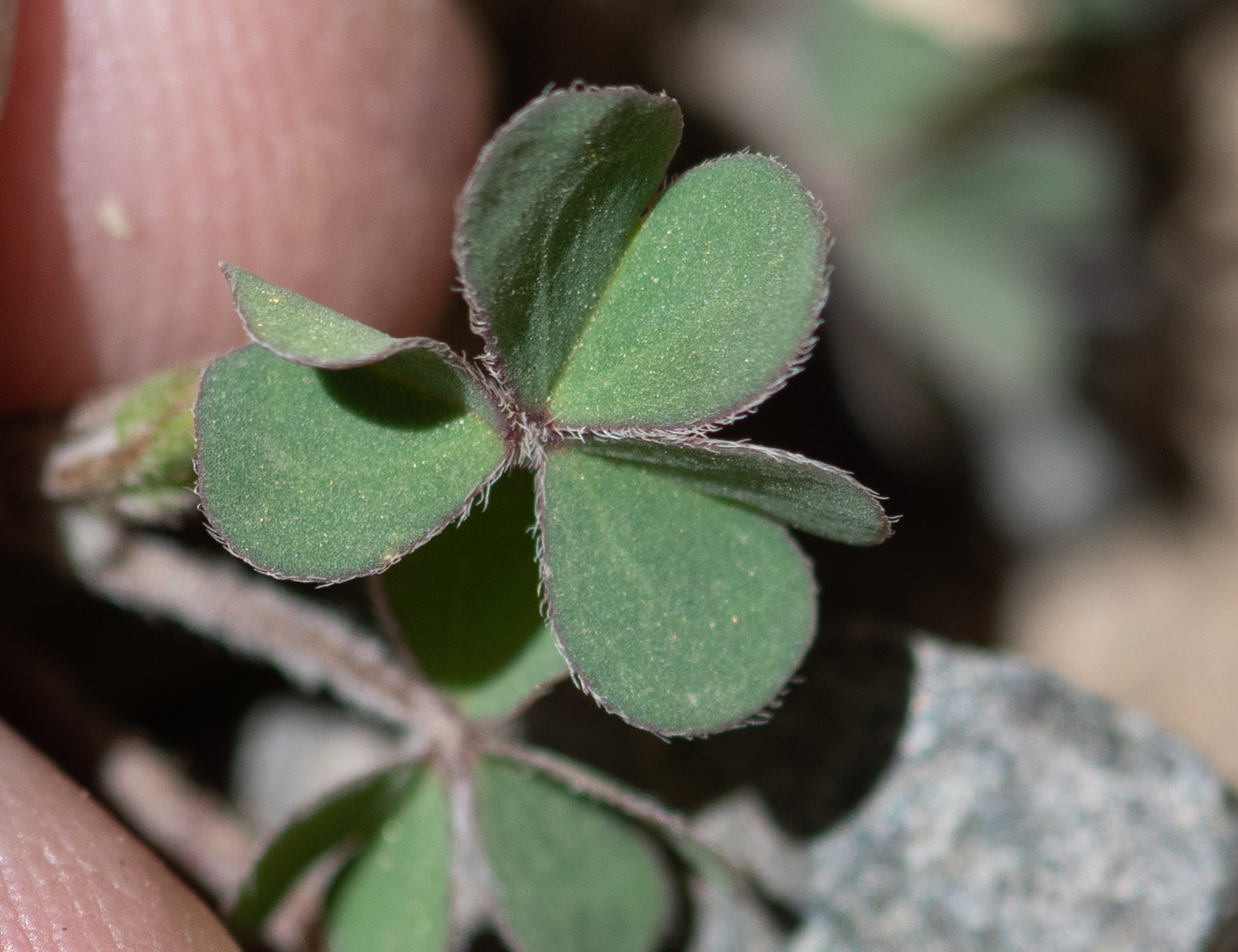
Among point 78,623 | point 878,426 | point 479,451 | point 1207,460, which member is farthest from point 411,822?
point 1207,460

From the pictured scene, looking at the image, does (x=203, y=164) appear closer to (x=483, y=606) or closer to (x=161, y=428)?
(x=161, y=428)

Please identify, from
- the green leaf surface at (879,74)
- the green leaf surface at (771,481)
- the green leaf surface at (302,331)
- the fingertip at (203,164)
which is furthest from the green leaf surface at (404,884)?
the green leaf surface at (879,74)

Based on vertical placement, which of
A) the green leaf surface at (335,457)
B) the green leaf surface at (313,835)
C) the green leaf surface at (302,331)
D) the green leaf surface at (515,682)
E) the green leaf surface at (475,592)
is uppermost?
the green leaf surface at (302,331)

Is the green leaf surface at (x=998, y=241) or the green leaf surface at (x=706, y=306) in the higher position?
the green leaf surface at (x=706, y=306)

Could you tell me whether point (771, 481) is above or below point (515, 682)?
above

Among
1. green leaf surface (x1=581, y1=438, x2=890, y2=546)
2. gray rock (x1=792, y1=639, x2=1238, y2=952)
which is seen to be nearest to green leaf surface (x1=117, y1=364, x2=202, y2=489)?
green leaf surface (x1=581, y1=438, x2=890, y2=546)

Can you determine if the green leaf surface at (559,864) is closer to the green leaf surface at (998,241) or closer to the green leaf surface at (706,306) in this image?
the green leaf surface at (706,306)

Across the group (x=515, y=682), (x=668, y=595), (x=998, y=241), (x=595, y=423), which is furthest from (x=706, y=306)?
(x=998, y=241)
